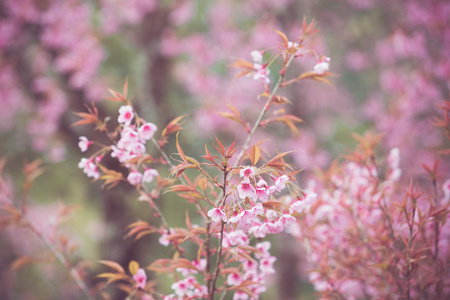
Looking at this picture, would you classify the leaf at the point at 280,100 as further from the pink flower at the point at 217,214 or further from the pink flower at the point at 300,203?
the pink flower at the point at 217,214

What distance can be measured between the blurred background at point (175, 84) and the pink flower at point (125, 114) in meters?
1.93

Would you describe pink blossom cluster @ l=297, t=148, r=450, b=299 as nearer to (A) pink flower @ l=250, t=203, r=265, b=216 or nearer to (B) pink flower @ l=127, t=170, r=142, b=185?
(A) pink flower @ l=250, t=203, r=265, b=216

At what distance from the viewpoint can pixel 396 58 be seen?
363 cm

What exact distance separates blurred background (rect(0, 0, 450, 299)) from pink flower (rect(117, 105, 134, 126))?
1.93m

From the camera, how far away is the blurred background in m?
2.72

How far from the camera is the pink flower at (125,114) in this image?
88cm

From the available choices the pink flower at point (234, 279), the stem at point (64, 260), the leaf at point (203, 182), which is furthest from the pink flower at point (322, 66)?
the stem at point (64, 260)

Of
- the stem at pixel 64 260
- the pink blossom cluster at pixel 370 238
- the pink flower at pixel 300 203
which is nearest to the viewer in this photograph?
the pink flower at pixel 300 203

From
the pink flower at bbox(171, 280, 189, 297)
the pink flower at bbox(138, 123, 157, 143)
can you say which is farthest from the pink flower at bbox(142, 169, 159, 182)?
the pink flower at bbox(171, 280, 189, 297)

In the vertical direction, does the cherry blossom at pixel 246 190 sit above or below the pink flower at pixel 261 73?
below

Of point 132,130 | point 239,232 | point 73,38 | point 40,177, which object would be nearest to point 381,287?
point 239,232

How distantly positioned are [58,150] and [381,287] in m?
3.13

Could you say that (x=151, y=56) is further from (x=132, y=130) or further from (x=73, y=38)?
(x=132, y=130)

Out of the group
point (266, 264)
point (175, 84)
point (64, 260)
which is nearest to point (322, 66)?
point (266, 264)
